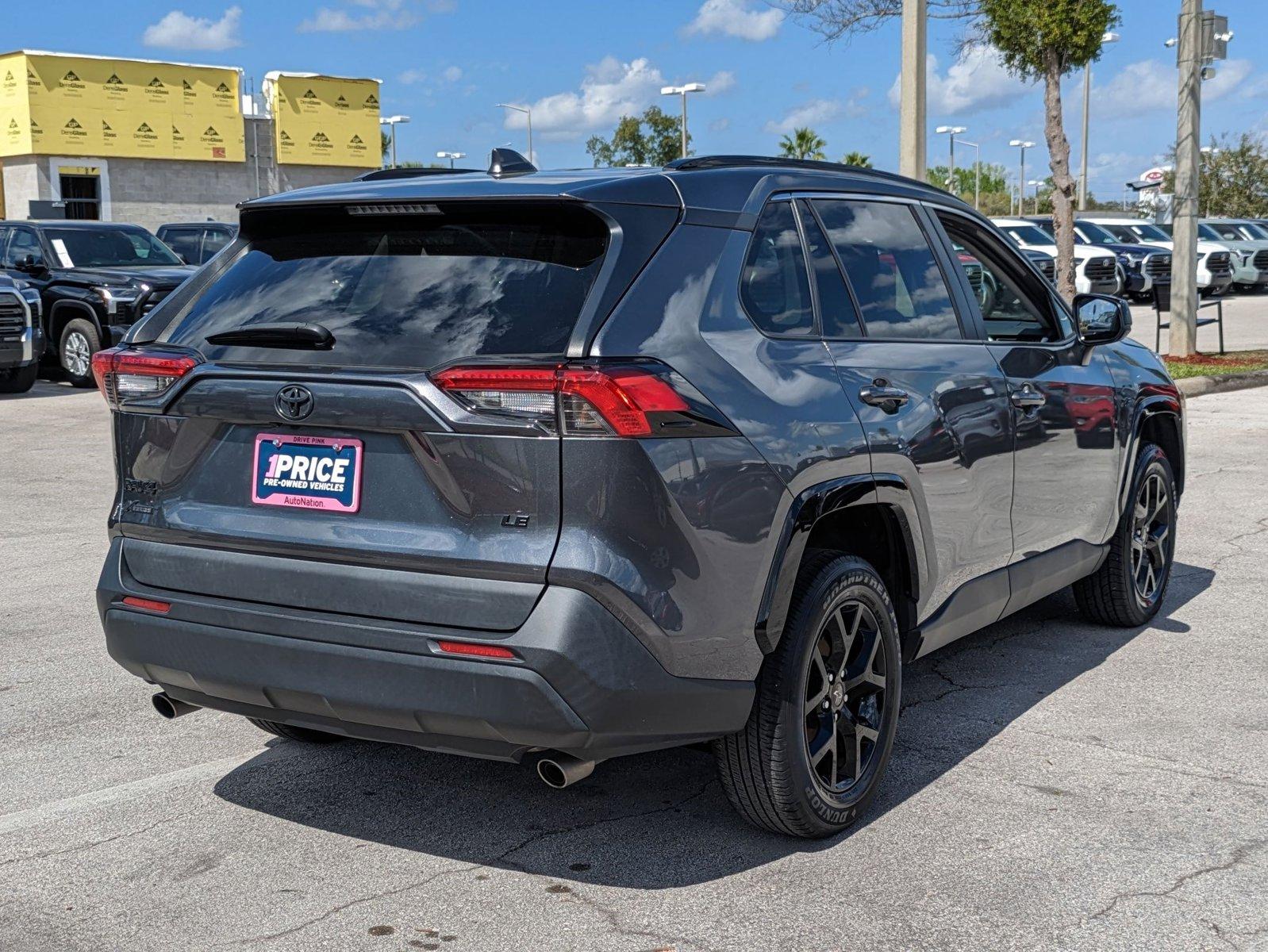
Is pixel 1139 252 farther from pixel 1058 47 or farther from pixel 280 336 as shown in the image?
pixel 280 336

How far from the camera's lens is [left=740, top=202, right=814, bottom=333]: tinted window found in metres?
3.95

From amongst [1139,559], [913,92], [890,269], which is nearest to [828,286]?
[890,269]

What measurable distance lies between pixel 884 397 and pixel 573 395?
4.18 feet

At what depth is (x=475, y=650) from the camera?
342 cm

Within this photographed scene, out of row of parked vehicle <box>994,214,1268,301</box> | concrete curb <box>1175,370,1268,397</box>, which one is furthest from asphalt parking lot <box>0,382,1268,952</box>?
row of parked vehicle <box>994,214,1268,301</box>

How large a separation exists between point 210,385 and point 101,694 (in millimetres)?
2156

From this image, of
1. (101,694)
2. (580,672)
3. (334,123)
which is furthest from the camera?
(334,123)

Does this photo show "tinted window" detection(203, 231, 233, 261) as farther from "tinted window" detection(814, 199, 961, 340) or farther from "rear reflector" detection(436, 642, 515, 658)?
"rear reflector" detection(436, 642, 515, 658)

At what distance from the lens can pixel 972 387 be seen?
15.9 feet

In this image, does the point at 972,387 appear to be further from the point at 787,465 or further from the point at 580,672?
the point at 580,672

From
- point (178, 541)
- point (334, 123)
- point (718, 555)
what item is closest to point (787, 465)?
point (718, 555)

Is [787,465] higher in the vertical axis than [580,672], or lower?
higher

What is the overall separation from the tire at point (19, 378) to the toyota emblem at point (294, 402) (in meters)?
14.4

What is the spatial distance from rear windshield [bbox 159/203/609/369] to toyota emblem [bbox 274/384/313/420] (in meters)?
0.09
